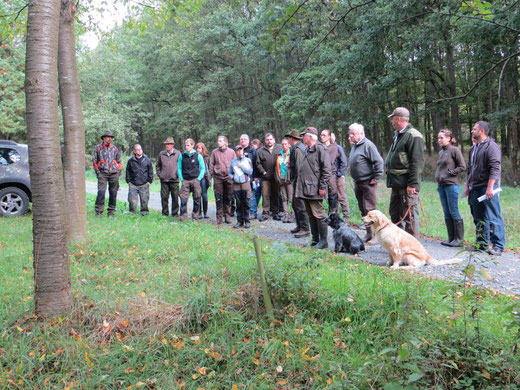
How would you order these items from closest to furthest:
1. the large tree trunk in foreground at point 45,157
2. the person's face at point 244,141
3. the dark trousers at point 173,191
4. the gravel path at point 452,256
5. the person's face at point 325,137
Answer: the large tree trunk in foreground at point 45,157, the gravel path at point 452,256, the person's face at point 325,137, the person's face at point 244,141, the dark trousers at point 173,191

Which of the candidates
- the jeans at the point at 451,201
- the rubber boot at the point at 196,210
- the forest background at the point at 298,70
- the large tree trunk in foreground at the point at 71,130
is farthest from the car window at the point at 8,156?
the jeans at the point at 451,201

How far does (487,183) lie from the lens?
243 inches

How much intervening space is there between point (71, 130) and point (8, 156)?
4809mm

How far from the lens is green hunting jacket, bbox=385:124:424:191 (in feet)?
19.1

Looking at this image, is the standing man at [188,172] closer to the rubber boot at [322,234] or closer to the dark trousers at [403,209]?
the rubber boot at [322,234]

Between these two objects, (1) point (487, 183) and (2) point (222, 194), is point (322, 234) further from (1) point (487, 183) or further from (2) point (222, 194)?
(2) point (222, 194)

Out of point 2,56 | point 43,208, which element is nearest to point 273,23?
point 43,208

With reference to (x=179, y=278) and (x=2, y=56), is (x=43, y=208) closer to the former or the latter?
(x=179, y=278)

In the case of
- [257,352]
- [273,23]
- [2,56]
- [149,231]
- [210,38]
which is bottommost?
[257,352]

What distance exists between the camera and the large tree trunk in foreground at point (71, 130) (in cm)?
651

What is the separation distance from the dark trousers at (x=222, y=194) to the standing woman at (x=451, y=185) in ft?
16.2

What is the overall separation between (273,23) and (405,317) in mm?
2677

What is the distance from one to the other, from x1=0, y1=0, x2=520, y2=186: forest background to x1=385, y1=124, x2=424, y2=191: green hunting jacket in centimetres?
143

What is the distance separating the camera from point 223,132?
1262 inches
